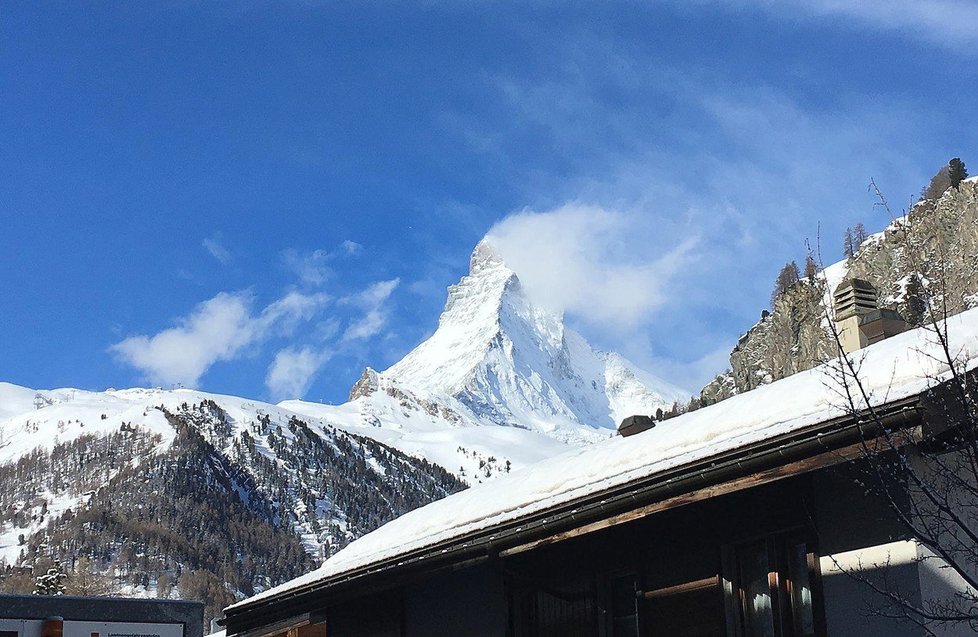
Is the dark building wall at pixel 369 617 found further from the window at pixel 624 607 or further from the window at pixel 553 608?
the window at pixel 624 607

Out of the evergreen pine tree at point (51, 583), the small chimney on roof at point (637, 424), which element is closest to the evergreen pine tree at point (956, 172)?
the evergreen pine tree at point (51, 583)

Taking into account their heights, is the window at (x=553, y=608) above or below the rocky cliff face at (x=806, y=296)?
below

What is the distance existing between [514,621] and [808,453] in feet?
16.1

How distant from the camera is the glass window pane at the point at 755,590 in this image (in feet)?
31.4

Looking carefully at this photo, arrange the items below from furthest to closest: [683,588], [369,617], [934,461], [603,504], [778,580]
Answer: [369,617] < [683,588] < [603,504] < [778,580] < [934,461]

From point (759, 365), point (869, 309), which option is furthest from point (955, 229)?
point (869, 309)

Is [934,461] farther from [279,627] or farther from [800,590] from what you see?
[279,627]

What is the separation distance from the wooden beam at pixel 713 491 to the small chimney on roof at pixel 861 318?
5.98 metres

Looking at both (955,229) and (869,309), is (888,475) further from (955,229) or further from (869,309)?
(955,229)

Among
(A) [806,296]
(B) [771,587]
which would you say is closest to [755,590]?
(B) [771,587]

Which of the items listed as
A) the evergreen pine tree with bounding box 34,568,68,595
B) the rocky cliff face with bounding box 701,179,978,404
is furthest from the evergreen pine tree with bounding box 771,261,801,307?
the evergreen pine tree with bounding box 34,568,68,595

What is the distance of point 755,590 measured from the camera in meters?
9.74

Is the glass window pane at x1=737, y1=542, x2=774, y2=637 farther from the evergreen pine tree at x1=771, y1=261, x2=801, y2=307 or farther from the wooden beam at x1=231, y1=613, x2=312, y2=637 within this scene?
the evergreen pine tree at x1=771, y1=261, x2=801, y2=307

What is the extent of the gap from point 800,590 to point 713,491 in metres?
1.13
